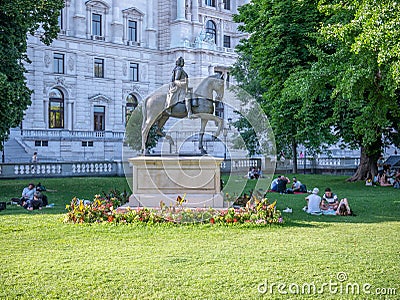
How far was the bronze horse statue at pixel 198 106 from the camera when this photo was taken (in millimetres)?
17875

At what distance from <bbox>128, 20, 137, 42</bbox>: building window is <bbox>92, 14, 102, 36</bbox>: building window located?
3.69 meters

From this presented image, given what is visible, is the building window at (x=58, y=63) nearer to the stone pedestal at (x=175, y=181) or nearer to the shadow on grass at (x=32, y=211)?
the shadow on grass at (x=32, y=211)

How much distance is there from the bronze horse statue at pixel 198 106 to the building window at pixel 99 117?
137 feet

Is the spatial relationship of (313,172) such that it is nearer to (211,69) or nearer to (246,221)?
(211,69)

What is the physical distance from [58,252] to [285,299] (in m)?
5.36

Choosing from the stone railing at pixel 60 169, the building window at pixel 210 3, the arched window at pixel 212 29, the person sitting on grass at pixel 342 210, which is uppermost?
the building window at pixel 210 3

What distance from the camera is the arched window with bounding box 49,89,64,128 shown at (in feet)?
185

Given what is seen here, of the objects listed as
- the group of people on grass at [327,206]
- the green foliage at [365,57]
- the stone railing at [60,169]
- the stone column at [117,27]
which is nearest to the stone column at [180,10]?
the stone column at [117,27]

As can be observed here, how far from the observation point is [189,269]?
10.5 m

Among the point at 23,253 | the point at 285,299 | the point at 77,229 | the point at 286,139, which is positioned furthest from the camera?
the point at 286,139

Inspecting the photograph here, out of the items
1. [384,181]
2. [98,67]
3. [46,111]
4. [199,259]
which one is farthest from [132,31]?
[199,259]

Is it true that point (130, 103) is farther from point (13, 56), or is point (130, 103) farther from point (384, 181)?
point (13, 56)

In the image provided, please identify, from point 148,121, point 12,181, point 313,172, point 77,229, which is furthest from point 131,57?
point 77,229

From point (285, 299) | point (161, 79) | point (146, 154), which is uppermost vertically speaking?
point (161, 79)
